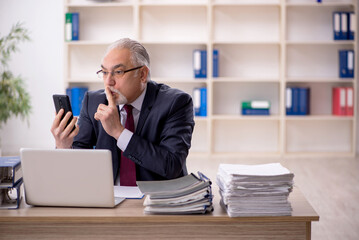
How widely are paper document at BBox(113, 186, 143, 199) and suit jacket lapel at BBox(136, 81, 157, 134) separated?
29 centimetres

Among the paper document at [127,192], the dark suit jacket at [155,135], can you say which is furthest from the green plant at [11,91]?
the paper document at [127,192]

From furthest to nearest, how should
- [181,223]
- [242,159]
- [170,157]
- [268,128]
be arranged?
[268,128], [242,159], [170,157], [181,223]

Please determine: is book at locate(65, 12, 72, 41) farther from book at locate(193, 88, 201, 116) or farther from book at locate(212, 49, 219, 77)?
book at locate(212, 49, 219, 77)

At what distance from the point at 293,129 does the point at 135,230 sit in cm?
498

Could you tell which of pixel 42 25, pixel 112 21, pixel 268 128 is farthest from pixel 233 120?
pixel 42 25

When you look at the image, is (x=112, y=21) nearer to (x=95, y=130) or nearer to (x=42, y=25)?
(x=42, y=25)

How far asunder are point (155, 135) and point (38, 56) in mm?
4648

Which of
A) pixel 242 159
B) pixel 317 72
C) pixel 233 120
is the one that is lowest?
pixel 242 159

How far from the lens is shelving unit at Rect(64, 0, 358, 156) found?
6.25 m

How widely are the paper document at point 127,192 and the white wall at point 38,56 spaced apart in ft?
15.4

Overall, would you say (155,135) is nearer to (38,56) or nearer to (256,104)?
(256,104)

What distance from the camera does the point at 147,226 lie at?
1.66 meters

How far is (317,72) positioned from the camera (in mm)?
6328

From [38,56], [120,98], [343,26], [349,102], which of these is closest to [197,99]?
[349,102]
